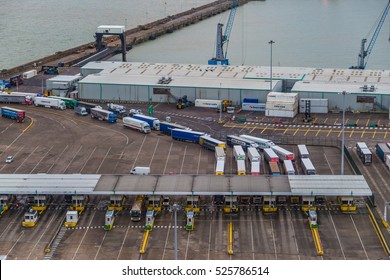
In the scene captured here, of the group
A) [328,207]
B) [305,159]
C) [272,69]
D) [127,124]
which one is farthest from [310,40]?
[328,207]

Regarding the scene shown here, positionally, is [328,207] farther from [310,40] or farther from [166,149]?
[310,40]

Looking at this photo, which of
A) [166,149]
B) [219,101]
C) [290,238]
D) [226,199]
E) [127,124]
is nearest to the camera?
[290,238]

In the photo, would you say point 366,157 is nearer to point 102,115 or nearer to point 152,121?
point 152,121

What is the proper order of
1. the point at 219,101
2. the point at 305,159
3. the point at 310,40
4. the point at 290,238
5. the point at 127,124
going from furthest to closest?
1. the point at 310,40
2. the point at 219,101
3. the point at 127,124
4. the point at 305,159
5. the point at 290,238

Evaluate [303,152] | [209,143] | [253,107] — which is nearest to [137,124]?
[209,143]

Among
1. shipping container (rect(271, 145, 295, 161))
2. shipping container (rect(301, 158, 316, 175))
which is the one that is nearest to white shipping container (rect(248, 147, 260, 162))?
shipping container (rect(271, 145, 295, 161))

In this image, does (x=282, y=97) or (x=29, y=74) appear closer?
(x=282, y=97)

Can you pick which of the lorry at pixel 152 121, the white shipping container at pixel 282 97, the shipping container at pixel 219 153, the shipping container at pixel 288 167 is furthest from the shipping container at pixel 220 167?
the white shipping container at pixel 282 97
